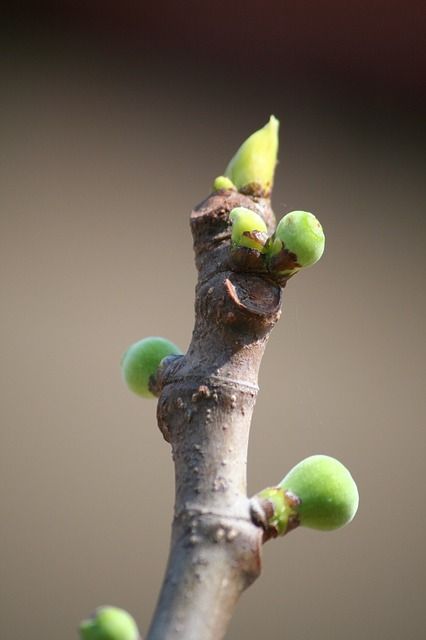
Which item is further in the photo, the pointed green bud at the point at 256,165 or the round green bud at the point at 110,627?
the pointed green bud at the point at 256,165

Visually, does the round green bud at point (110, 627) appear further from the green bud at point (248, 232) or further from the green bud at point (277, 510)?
the green bud at point (248, 232)

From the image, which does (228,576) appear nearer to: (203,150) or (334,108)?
(203,150)

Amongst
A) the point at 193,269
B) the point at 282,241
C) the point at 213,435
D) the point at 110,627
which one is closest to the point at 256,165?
the point at 282,241

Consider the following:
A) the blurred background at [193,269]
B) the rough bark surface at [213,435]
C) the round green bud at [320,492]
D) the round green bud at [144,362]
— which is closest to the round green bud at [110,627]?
the rough bark surface at [213,435]

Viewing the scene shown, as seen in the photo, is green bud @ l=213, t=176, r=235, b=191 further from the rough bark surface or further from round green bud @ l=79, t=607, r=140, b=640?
round green bud @ l=79, t=607, r=140, b=640

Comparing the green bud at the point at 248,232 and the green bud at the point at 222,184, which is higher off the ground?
the green bud at the point at 222,184

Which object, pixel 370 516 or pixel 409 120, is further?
pixel 409 120

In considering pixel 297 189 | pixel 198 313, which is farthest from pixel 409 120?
pixel 198 313
